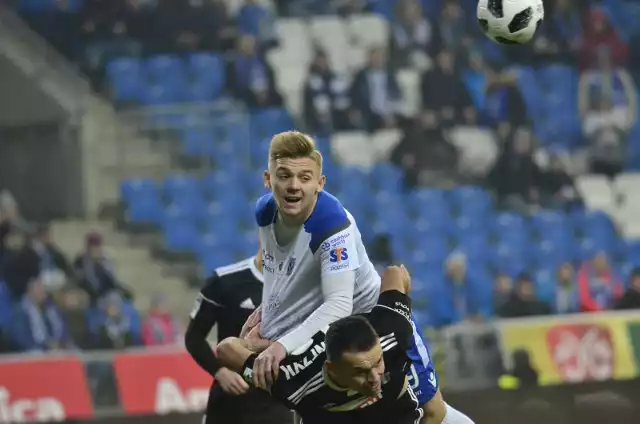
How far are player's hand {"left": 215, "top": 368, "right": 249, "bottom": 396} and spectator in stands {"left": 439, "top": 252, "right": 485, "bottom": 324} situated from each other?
6.17 meters

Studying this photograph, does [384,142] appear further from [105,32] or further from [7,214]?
[7,214]

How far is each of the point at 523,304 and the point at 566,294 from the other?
49 centimetres

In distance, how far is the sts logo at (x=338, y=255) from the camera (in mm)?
4422

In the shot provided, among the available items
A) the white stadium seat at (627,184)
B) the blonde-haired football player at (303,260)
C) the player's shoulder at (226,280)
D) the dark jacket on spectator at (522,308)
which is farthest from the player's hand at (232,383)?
the white stadium seat at (627,184)

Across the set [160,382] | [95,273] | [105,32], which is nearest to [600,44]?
[105,32]

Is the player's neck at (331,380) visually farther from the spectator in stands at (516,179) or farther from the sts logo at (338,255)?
the spectator in stands at (516,179)

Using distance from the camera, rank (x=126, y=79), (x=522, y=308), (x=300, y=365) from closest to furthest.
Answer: (x=300, y=365)
(x=522, y=308)
(x=126, y=79)

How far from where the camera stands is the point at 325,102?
1248cm

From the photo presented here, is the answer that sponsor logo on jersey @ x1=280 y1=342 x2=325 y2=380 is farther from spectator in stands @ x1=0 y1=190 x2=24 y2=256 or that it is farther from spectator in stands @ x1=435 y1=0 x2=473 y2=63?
spectator in stands @ x1=435 y1=0 x2=473 y2=63

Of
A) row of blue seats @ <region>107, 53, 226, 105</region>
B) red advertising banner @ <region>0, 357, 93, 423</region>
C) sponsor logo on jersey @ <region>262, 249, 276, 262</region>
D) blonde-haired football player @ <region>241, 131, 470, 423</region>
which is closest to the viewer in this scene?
blonde-haired football player @ <region>241, 131, 470, 423</region>

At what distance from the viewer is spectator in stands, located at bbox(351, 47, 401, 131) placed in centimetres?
1255

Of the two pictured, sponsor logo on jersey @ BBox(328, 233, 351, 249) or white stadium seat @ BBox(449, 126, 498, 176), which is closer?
sponsor logo on jersey @ BBox(328, 233, 351, 249)

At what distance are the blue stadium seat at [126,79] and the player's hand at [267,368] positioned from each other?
28.3ft

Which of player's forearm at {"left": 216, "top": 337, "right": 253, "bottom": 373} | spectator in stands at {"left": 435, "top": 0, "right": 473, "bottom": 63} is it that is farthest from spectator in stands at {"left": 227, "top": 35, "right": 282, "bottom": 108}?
player's forearm at {"left": 216, "top": 337, "right": 253, "bottom": 373}
